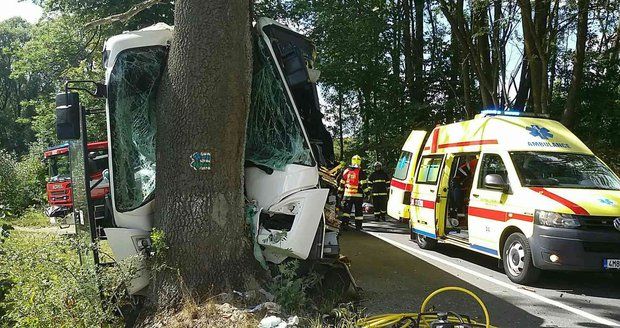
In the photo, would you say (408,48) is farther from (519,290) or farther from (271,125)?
(271,125)

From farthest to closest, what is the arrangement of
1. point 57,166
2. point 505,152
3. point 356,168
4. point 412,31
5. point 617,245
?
point 412,31 < point 57,166 < point 356,168 < point 505,152 < point 617,245

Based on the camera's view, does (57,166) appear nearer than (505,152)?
No

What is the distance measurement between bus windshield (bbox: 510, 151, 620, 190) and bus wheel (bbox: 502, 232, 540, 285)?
79cm

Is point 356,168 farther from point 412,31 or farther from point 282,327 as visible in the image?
point 412,31

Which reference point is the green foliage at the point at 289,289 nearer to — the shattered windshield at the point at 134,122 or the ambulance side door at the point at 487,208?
the shattered windshield at the point at 134,122

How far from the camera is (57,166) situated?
15578mm

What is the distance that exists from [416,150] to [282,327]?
7034 millimetres

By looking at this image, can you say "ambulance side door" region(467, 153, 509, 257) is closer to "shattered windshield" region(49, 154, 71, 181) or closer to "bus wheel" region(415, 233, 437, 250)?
"bus wheel" region(415, 233, 437, 250)

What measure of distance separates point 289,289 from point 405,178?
6.27m

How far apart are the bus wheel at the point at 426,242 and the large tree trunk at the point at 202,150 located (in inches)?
213

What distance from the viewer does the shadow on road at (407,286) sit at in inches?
211

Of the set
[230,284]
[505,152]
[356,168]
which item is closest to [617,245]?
[505,152]

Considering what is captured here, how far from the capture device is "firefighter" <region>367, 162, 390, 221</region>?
13703 millimetres

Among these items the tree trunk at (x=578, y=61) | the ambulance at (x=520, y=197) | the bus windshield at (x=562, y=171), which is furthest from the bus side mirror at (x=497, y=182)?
the tree trunk at (x=578, y=61)
